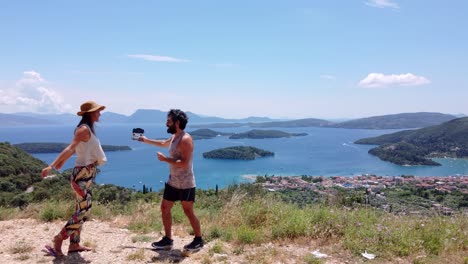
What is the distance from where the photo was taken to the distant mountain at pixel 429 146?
9060 cm

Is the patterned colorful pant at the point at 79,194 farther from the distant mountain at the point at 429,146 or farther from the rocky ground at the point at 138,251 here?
the distant mountain at the point at 429,146

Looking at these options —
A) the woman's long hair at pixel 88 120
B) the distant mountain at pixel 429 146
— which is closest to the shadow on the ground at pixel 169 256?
the woman's long hair at pixel 88 120

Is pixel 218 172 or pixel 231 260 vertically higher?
pixel 231 260

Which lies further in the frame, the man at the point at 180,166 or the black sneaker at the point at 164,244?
the black sneaker at the point at 164,244

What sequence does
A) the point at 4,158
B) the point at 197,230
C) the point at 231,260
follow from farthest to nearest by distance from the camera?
the point at 4,158
the point at 197,230
the point at 231,260

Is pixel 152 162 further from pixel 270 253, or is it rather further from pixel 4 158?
pixel 270 253

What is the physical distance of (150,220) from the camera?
6.14 metres

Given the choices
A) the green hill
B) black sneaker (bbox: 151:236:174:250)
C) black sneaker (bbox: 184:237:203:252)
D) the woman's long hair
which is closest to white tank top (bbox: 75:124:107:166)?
the woman's long hair

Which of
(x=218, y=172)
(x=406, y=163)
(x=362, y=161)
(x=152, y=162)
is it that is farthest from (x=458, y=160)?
(x=152, y=162)

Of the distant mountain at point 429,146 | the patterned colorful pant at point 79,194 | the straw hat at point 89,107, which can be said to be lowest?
the distant mountain at point 429,146

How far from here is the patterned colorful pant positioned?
4254mm

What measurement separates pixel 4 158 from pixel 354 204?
101ft

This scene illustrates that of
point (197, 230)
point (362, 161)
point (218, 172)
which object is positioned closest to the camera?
point (197, 230)

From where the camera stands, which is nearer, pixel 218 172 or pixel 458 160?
pixel 218 172
